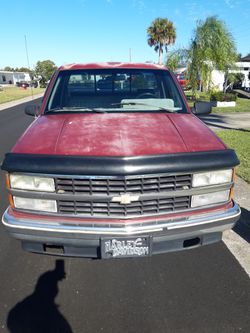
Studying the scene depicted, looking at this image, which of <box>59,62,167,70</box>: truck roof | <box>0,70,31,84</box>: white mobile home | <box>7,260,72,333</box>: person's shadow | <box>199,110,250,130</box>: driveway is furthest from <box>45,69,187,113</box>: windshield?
<box>0,70,31,84</box>: white mobile home

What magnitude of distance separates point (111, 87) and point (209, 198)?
7.46ft

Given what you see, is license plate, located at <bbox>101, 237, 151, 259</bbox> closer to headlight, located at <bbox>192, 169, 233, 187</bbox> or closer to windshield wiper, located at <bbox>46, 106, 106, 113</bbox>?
headlight, located at <bbox>192, 169, 233, 187</bbox>

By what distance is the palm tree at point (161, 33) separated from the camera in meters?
43.8

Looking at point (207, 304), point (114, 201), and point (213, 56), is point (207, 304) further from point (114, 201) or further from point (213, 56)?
point (213, 56)

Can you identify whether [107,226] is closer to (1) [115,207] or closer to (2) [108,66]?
(1) [115,207]

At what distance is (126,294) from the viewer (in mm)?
2793

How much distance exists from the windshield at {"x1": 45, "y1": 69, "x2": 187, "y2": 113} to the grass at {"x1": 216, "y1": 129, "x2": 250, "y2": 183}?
251cm

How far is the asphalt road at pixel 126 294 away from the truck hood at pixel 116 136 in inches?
50.7

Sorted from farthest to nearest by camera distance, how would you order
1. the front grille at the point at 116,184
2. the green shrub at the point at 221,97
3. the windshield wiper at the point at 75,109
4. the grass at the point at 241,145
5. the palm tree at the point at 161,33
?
1. the palm tree at the point at 161,33
2. the green shrub at the point at 221,97
3. the grass at the point at 241,145
4. the windshield wiper at the point at 75,109
5. the front grille at the point at 116,184

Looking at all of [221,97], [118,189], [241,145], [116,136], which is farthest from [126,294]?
[221,97]

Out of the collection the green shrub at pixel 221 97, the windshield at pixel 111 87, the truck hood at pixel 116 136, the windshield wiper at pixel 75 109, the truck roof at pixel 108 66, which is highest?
the truck roof at pixel 108 66

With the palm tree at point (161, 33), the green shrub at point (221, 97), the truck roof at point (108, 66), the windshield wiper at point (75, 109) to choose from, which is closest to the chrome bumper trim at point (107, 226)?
the windshield wiper at point (75, 109)

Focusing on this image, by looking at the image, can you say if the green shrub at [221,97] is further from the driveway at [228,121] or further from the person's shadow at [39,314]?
the person's shadow at [39,314]

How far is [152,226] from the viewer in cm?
255
